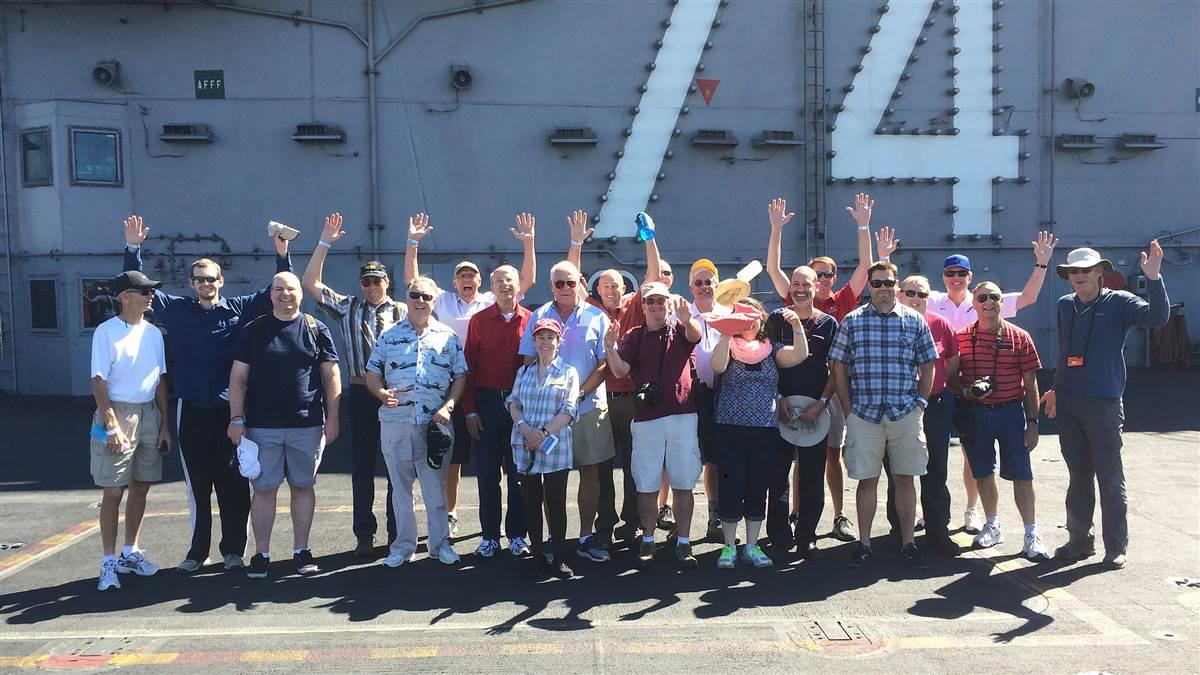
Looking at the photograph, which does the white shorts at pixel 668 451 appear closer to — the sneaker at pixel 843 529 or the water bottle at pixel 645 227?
the sneaker at pixel 843 529

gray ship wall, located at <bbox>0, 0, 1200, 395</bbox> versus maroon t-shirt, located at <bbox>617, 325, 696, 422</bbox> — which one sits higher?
gray ship wall, located at <bbox>0, 0, 1200, 395</bbox>

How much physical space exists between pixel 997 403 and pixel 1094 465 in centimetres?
72

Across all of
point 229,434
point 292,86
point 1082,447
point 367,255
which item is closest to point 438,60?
point 292,86

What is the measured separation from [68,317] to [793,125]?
12219mm

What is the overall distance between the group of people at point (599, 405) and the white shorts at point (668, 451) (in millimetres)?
15

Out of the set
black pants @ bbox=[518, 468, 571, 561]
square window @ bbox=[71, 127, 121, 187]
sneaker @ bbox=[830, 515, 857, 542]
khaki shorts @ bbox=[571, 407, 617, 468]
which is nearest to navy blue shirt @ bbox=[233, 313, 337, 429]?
black pants @ bbox=[518, 468, 571, 561]

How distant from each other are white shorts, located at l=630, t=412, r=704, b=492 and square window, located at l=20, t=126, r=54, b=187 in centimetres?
→ 1253

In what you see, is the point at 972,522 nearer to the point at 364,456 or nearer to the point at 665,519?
the point at 665,519

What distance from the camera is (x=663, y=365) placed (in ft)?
18.9

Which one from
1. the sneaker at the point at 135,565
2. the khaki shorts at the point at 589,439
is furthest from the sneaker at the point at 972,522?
the sneaker at the point at 135,565

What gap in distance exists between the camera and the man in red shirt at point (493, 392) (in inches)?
240

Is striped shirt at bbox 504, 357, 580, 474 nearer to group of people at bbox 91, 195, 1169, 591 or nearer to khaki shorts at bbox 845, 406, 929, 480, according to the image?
group of people at bbox 91, 195, 1169, 591

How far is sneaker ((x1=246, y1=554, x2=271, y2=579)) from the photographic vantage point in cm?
571

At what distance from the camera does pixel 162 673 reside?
4.29m
